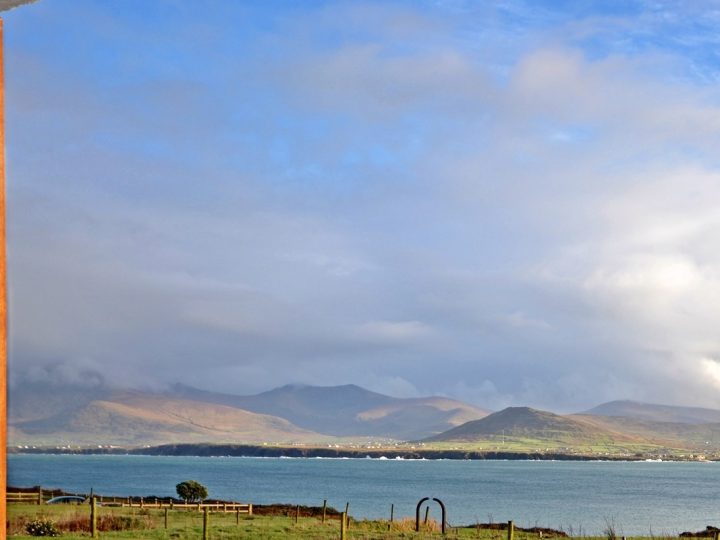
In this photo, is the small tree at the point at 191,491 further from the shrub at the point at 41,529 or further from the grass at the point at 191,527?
the shrub at the point at 41,529

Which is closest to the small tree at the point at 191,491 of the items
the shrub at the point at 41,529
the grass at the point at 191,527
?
the grass at the point at 191,527

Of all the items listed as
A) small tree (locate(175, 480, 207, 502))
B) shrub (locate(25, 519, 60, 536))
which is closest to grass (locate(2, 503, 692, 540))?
shrub (locate(25, 519, 60, 536))

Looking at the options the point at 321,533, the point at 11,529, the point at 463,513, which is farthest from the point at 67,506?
the point at 463,513

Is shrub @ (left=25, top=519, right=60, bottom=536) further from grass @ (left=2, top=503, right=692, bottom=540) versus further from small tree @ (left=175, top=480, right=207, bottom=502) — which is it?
small tree @ (left=175, top=480, right=207, bottom=502)

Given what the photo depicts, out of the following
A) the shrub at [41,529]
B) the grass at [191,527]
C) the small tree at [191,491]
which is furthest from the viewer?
the small tree at [191,491]

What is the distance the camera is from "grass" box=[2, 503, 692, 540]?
1363 inches

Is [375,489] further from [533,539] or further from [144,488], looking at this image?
[533,539]

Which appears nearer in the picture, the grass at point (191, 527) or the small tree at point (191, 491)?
the grass at point (191, 527)

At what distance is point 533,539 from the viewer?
4134cm

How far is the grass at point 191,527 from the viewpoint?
34.6 meters

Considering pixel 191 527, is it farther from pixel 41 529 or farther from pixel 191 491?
pixel 191 491

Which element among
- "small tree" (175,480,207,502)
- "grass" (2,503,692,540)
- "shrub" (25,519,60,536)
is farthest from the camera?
"small tree" (175,480,207,502)

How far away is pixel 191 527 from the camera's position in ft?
125

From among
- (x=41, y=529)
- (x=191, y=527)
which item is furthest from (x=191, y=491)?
(x=41, y=529)
